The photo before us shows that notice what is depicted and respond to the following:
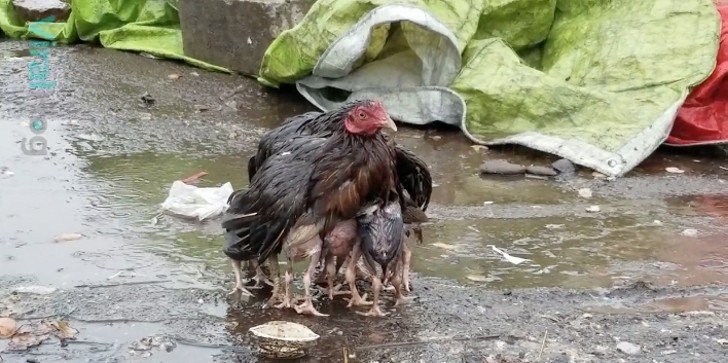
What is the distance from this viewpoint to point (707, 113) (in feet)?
21.4

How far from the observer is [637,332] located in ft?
13.0

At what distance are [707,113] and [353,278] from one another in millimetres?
3617

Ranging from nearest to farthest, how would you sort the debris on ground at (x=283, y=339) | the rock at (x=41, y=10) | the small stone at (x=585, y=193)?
1. the debris on ground at (x=283, y=339)
2. the small stone at (x=585, y=193)
3. the rock at (x=41, y=10)

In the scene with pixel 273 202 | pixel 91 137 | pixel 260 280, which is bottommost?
pixel 91 137

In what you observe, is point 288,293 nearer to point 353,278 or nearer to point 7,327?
point 353,278

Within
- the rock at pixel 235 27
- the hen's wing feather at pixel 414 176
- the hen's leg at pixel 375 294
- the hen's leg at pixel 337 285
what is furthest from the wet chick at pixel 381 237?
the rock at pixel 235 27

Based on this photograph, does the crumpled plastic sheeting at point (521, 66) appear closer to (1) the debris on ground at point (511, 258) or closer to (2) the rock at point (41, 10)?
(1) the debris on ground at point (511, 258)

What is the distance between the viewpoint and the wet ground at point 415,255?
3842mm

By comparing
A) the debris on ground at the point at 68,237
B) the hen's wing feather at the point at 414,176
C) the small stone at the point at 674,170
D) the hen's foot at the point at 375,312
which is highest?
the hen's wing feather at the point at 414,176

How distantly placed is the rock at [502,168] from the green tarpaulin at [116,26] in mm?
3729

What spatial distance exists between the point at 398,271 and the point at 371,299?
0.30 m

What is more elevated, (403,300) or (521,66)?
(521,66)

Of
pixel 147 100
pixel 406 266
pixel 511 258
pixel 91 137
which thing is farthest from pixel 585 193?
pixel 147 100

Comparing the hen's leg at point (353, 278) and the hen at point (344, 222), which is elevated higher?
the hen at point (344, 222)
